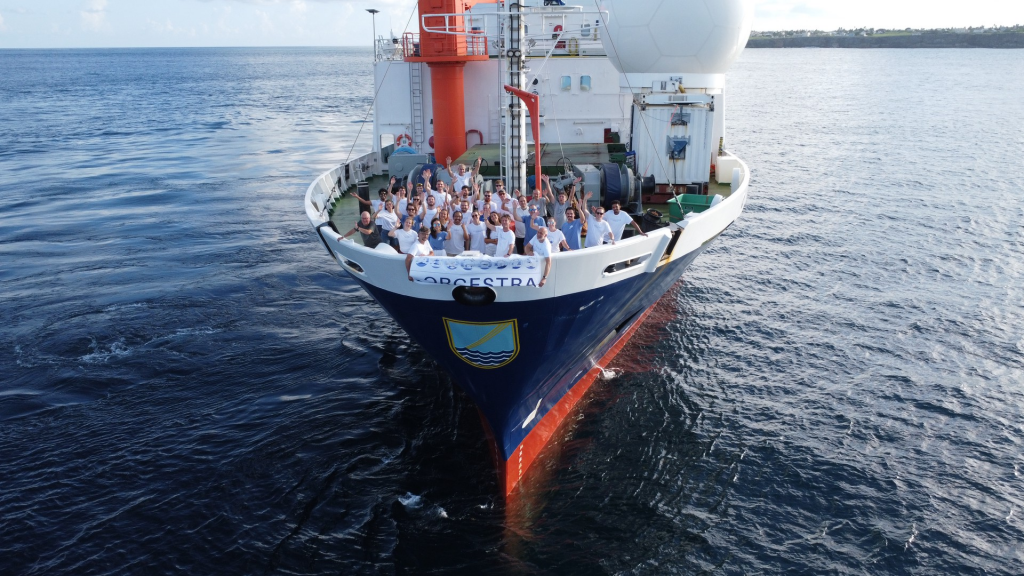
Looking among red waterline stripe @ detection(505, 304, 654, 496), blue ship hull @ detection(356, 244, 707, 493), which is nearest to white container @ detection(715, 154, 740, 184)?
red waterline stripe @ detection(505, 304, 654, 496)

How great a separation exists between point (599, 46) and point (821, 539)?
17.8 m

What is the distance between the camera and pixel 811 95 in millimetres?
80562

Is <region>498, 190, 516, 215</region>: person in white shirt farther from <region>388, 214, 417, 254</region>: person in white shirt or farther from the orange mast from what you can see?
the orange mast

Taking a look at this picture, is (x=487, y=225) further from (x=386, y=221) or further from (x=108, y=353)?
(x=108, y=353)

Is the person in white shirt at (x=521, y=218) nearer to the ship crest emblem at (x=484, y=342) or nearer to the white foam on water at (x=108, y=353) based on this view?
the ship crest emblem at (x=484, y=342)

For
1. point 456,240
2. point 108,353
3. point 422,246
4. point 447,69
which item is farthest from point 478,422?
point 447,69

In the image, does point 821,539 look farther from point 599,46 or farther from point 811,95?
point 811,95

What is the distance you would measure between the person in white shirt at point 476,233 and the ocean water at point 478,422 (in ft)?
13.4

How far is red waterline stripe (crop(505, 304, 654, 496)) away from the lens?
40.1 feet

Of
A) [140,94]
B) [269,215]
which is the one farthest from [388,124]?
[140,94]

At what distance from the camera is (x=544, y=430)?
13336 millimetres

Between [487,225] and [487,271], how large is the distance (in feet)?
6.00

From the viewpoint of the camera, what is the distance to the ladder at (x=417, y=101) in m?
22.9

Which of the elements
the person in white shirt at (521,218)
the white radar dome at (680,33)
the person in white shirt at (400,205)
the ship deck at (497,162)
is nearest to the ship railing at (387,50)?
the ship deck at (497,162)
